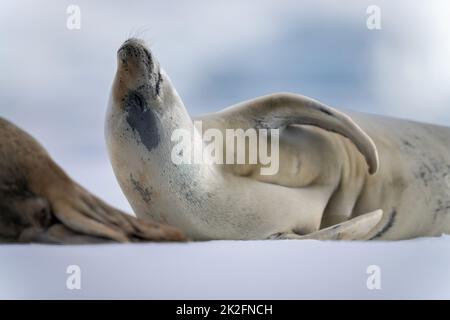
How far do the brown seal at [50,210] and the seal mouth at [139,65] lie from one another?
16.6 inches

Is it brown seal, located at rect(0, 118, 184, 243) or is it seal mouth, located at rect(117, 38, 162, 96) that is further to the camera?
seal mouth, located at rect(117, 38, 162, 96)

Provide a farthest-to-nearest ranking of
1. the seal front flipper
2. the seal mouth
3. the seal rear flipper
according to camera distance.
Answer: the seal front flipper, the seal mouth, the seal rear flipper

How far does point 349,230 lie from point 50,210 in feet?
3.71

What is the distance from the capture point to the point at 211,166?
2.98 meters

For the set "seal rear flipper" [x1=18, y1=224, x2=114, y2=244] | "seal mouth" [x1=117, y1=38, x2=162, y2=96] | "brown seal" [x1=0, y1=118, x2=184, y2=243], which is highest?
"seal mouth" [x1=117, y1=38, x2=162, y2=96]

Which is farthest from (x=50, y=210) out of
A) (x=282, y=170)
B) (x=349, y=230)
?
(x=349, y=230)

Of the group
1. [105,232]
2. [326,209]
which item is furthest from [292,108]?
[105,232]

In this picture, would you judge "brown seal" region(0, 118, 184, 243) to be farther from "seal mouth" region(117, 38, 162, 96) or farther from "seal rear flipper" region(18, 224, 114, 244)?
"seal mouth" region(117, 38, 162, 96)

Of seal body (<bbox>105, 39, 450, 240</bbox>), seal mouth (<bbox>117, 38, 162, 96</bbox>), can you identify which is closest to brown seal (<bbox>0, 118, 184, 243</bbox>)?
seal body (<bbox>105, 39, 450, 240</bbox>)

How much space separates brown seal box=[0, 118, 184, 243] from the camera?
8.52ft

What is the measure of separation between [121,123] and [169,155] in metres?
0.21

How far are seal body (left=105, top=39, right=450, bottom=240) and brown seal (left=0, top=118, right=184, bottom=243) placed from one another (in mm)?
228

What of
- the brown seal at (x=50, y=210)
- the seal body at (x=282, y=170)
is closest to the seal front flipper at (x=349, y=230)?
the seal body at (x=282, y=170)

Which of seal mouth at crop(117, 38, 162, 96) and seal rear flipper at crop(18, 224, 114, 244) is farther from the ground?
seal mouth at crop(117, 38, 162, 96)
